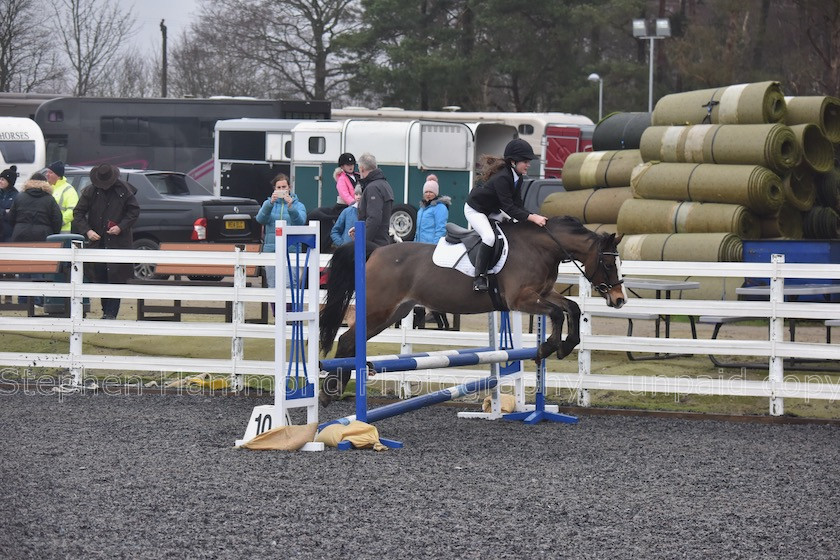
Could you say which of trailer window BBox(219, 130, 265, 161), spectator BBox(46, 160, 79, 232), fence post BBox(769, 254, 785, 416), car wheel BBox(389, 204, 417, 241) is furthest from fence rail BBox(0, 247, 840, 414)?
trailer window BBox(219, 130, 265, 161)

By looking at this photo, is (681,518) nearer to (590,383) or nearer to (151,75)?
(590,383)

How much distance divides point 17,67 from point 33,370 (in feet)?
131

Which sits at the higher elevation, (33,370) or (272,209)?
(272,209)

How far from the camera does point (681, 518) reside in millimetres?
6277

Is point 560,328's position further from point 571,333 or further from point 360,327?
point 360,327

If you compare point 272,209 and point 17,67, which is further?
point 17,67

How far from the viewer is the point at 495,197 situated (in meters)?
9.77

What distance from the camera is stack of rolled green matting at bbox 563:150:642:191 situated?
785 inches

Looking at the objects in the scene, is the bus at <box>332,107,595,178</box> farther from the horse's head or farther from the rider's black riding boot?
the rider's black riding boot

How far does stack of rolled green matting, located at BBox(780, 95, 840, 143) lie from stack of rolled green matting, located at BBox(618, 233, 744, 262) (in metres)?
2.24

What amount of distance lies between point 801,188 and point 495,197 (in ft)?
29.8

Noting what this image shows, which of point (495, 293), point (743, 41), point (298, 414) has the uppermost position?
point (743, 41)

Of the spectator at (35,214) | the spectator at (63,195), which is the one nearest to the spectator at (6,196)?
the spectator at (63,195)

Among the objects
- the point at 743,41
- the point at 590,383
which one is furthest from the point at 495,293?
the point at 743,41
